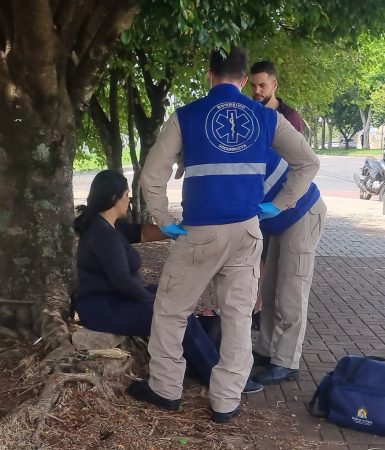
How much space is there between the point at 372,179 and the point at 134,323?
17.0 metres

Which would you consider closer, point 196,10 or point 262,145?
point 262,145

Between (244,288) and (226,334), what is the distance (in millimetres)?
288

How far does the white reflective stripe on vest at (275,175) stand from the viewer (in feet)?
15.3

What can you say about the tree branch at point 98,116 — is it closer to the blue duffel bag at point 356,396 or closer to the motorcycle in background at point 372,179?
the blue duffel bag at point 356,396

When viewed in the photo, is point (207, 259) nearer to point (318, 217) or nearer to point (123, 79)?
point (318, 217)

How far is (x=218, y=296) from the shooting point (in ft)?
13.3

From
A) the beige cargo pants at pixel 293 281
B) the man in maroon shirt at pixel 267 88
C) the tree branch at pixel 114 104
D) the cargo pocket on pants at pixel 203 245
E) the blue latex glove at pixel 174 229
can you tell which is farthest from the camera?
the tree branch at pixel 114 104

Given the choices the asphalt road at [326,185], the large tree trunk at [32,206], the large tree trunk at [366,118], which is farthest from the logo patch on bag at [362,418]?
the large tree trunk at [366,118]

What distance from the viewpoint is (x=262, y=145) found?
388cm

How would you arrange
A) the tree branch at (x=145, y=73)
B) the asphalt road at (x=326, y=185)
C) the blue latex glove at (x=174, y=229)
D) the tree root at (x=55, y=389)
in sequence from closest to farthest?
1. the tree root at (x=55, y=389)
2. the blue latex glove at (x=174, y=229)
3. the tree branch at (x=145, y=73)
4. the asphalt road at (x=326, y=185)

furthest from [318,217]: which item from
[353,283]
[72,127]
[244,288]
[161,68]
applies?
[161,68]

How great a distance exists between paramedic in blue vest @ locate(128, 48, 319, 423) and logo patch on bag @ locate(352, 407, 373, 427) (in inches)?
Answer: 26.7

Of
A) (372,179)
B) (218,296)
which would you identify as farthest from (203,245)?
(372,179)

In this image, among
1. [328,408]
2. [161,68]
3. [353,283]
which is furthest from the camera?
[161,68]
